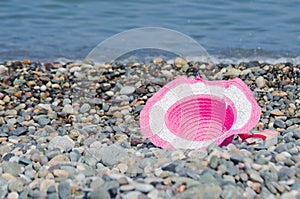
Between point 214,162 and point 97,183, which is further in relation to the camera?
point 214,162

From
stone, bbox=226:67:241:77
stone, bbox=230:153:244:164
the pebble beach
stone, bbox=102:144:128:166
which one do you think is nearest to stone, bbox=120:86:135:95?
the pebble beach

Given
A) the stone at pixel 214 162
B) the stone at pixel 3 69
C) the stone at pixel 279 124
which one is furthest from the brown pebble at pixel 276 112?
the stone at pixel 3 69

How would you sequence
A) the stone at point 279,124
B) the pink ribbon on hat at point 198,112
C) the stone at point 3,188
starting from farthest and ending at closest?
1. the stone at point 279,124
2. the pink ribbon on hat at point 198,112
3. the stone at point 3,188

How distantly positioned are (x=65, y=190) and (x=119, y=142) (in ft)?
3.71

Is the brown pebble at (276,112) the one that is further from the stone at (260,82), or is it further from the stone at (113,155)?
the stone at (113,155)

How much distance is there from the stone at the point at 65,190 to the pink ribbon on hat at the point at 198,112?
1.07 meters

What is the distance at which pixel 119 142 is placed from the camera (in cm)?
376

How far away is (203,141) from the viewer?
12.1 ft

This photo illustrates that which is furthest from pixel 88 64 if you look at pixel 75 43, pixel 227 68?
pixel 75 43

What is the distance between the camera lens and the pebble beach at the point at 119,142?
8.69 ft

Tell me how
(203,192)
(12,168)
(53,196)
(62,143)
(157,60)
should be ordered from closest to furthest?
(203,192)
(53,196)
(12,168)
(62,143)
(157,60)

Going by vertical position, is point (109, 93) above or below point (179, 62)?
below

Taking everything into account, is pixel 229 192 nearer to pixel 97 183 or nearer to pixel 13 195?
pixel 97 183

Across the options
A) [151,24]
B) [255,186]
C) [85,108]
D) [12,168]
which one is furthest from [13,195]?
[151,24]
